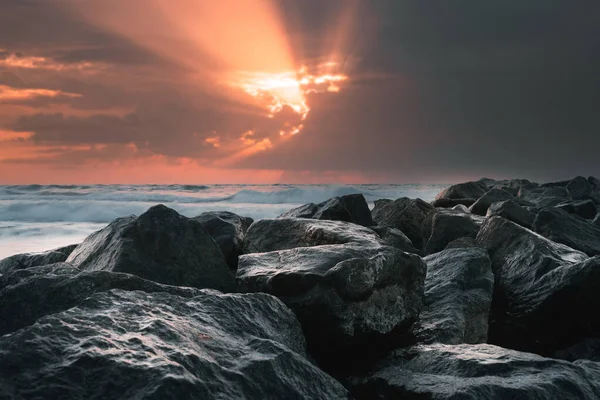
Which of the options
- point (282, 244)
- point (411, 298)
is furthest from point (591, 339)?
point (282, 244)

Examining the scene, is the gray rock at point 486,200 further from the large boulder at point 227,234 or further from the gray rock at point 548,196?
the large boulder at point 227,234

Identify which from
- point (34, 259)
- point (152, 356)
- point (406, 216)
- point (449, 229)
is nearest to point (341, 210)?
point (449, 229)

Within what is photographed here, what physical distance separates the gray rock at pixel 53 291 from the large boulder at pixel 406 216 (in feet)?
18.5

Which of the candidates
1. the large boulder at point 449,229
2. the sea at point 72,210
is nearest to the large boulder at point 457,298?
the large boulder at point 449,229

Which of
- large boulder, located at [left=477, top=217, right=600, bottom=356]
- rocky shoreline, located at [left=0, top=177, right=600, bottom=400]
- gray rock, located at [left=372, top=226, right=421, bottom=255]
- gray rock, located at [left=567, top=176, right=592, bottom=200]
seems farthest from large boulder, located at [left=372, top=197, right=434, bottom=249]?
gray rock, located at [left=567, top=176, right=592, bottom=200]

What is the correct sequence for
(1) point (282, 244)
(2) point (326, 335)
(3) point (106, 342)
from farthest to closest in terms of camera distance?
1. (1) point (282, 244)
2. (2) point (326, 335)
3. (3) point (106, 342)

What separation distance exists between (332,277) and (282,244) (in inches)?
66.4

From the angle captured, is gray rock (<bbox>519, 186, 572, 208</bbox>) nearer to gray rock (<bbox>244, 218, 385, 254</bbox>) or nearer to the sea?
gray rock (<bbox>244, 218, 385, 254</bbox>)

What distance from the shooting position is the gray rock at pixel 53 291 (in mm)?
2814

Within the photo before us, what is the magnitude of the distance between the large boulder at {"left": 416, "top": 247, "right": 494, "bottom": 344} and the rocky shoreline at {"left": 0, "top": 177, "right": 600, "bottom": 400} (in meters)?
0.01

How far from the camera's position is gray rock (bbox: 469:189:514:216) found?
9984 mm

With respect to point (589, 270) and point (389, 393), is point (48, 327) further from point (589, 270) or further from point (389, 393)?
point (589, 270)

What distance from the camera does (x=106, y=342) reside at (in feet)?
6.22

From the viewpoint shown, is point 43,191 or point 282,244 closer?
point 282,244
